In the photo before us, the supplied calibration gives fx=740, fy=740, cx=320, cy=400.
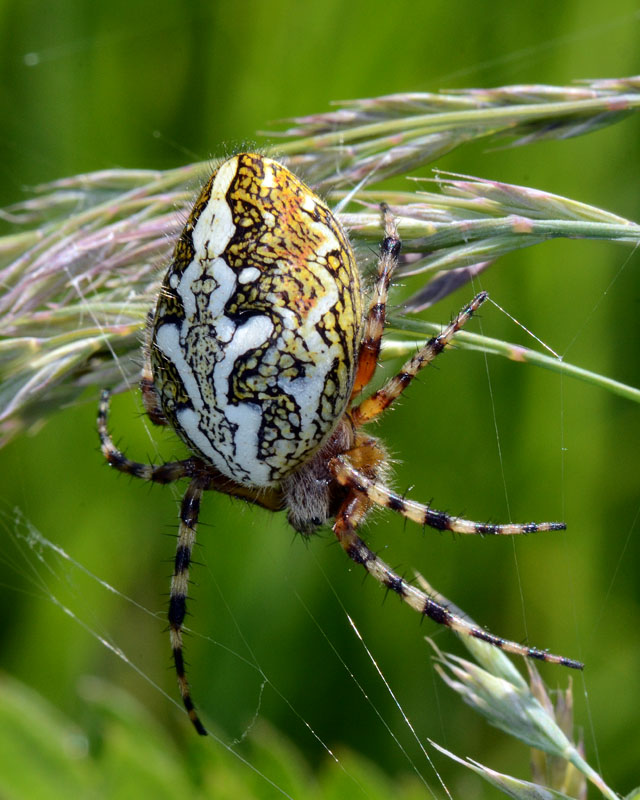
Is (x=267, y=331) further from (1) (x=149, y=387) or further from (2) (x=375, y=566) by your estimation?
(2) (x=375, y=566)

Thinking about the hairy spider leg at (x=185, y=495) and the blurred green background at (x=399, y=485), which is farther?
the blurred green background at (x=399, y=485)

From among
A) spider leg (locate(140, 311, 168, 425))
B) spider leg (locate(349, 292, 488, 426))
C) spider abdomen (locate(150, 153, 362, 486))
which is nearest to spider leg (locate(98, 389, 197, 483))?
spider leg (locate(140, 311, 168, 425))

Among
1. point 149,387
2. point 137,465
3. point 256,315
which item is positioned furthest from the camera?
point 137,465

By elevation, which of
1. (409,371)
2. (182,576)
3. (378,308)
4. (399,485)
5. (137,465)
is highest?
(378,308)

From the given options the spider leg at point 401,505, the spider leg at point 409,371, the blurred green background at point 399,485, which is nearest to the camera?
the spider leg at point 409,371

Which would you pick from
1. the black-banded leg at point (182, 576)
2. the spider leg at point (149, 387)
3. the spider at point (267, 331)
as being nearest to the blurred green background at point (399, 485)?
A: the black-banded leg at point (182, 576)

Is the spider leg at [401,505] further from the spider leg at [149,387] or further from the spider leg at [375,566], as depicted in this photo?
the spider leg at [149,387]

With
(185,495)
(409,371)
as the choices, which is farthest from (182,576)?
(409,371)
